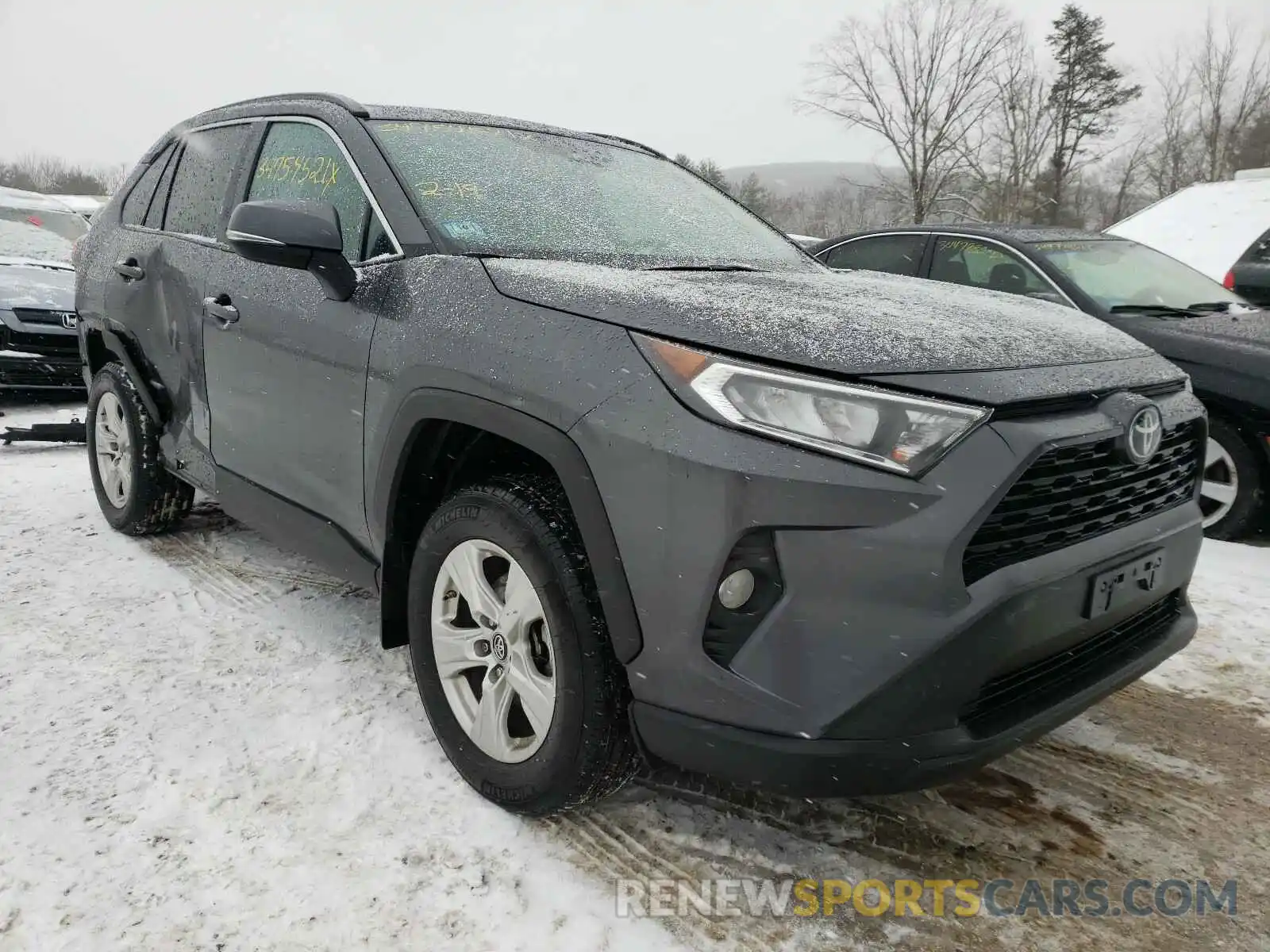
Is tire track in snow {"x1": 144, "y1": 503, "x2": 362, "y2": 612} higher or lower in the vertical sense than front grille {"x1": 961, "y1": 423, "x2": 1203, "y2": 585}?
lower

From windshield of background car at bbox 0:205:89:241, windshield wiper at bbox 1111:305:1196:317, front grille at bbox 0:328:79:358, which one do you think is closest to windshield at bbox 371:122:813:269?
windshield wiper at bbox 1111:305:1196:317

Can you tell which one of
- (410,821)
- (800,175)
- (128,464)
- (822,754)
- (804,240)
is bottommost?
(410,821)

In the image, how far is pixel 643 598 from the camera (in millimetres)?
1662

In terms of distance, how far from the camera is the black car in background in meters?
4.04

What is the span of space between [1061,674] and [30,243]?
10041 mm

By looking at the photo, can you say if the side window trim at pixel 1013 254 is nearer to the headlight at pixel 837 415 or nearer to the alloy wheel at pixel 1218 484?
the alloy wheel at pixel 1218 484

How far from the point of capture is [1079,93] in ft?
124

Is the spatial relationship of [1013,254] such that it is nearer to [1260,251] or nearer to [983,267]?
[983,267]

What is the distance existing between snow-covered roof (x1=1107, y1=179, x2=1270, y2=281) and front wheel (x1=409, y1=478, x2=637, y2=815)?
1627 centimetres

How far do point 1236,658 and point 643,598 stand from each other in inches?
101

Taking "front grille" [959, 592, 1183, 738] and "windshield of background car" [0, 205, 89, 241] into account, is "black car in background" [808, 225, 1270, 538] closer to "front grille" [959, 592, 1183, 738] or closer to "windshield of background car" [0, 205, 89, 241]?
"front grille" [959, 592, 1183, 738]

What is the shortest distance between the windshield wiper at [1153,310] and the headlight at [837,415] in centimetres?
364

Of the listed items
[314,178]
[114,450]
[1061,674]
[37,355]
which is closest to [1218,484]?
[1061,674]

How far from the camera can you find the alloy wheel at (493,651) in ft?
6.32
